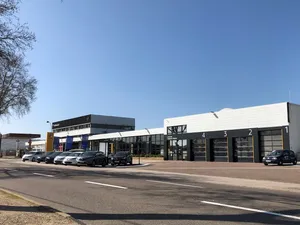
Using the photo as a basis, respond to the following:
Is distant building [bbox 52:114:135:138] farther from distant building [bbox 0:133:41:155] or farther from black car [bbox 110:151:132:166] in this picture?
black car [bbox 110:151:132:166]

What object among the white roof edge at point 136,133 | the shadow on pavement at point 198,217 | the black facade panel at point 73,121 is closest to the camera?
the shadow on pavement at point 198,217

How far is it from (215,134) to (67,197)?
35.2 metres

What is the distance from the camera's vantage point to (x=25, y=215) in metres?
7.22

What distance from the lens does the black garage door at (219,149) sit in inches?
1677

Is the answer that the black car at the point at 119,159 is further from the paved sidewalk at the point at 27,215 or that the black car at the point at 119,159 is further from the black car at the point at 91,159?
the paved sidewalk at the point at 27,215

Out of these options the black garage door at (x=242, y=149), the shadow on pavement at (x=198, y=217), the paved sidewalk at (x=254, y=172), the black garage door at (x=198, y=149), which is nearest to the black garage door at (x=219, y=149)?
the black garage door at (x=242, y=149)

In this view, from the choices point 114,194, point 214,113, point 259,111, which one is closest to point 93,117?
point 214,113

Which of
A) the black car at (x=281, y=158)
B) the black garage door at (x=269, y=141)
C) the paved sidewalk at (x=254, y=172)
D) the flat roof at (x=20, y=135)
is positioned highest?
the flat roof at (x=20, y=135)

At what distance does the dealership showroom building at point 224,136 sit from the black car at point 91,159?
7138 millimetres

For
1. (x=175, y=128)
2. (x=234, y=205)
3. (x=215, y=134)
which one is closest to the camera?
(x=234, y=205)

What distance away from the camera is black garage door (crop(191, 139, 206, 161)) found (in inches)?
1807

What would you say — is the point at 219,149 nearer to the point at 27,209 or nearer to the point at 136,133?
the point at 136,133

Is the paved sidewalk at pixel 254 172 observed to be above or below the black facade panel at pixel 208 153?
below

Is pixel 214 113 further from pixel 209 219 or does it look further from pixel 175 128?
pixel 209 219
